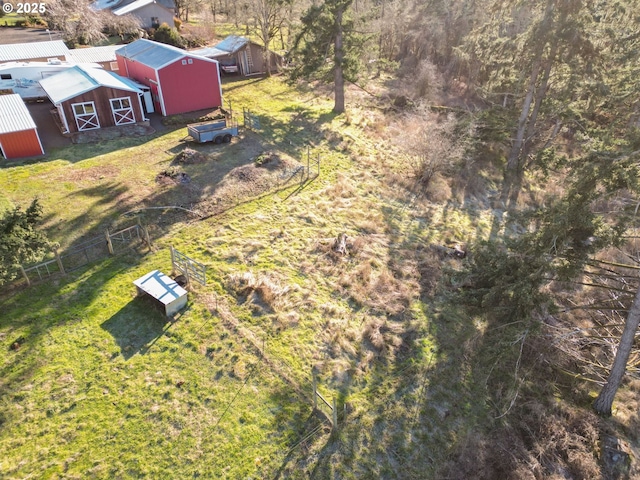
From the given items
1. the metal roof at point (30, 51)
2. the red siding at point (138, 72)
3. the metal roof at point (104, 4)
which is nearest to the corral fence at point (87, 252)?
the red siding at point (138, 72)

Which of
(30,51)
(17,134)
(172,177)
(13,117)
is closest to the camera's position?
(172,177)

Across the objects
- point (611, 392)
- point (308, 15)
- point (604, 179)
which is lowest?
point (611, 392)

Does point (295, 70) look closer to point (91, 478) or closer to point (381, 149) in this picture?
point (381, 149)

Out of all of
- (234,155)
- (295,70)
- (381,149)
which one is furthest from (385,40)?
(234,155)

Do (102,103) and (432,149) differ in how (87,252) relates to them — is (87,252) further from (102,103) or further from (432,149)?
(432,149)


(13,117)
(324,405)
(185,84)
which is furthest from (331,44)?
(324,405)

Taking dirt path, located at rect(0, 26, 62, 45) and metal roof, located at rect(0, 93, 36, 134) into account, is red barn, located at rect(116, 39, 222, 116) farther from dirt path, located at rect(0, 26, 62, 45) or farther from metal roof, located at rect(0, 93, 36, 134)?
dirt path, located at rect(0, 26, 62, 45)
